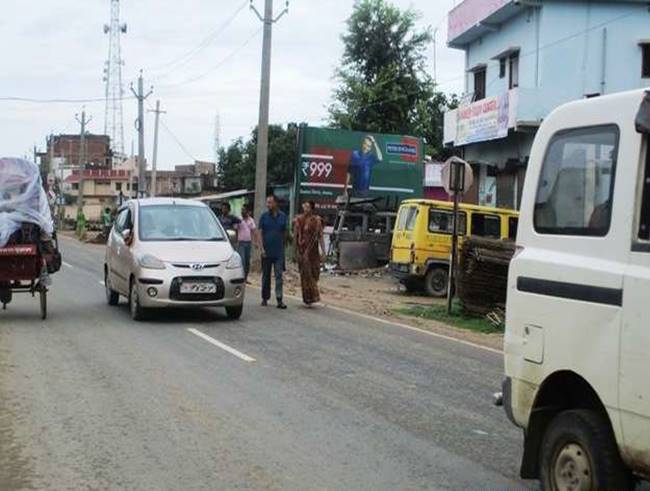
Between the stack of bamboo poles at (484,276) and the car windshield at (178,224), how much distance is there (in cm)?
415

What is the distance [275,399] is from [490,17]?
73.6 feet

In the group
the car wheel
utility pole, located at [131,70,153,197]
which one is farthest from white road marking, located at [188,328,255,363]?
utility pole, located at [131,70,153,197]

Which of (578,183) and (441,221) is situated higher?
(578,183)

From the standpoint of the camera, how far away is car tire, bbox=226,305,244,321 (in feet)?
42.4

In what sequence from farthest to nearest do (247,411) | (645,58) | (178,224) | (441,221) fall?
(645,58) < (441,221) < (178,224) < (247,411)

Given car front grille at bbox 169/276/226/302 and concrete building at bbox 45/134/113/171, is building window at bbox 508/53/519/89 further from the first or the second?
concrete building at bbox 45/134/113/171

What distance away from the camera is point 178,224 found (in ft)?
43.9

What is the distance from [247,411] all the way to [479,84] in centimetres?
2475

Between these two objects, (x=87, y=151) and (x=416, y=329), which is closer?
(x=416, y=329)

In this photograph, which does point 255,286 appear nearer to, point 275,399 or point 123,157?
point 275,399

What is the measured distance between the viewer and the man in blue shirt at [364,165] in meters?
34.0

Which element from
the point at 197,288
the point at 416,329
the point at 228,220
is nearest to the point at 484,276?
the point at 416,329

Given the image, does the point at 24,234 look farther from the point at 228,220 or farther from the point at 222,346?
the point at 228,220

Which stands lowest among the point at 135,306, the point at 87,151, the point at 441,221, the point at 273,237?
the point at 135,306
